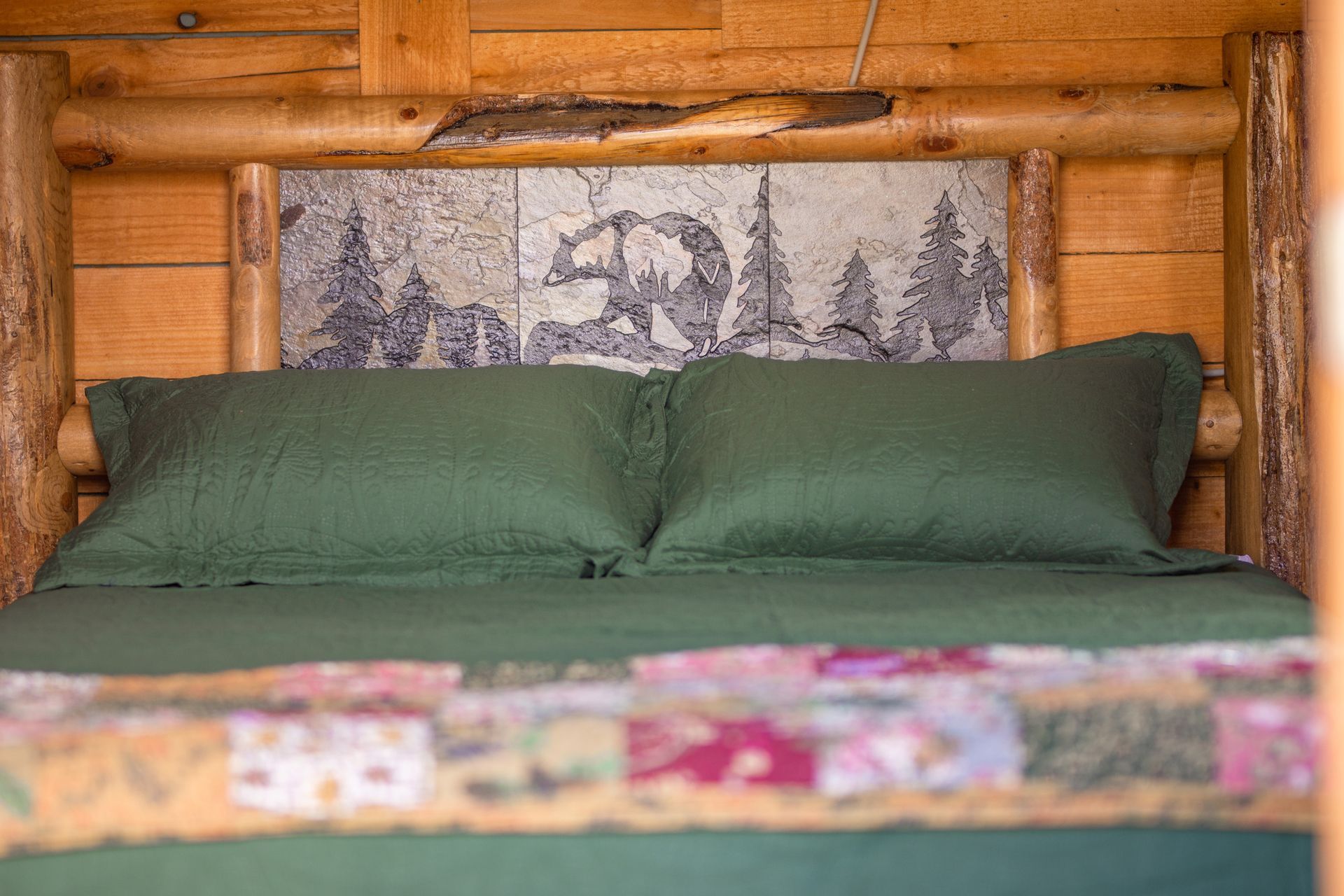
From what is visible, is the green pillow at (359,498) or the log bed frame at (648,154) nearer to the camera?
the green pillow at (359,498)

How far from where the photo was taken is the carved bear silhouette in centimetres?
209

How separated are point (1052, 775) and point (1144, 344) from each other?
1293 millimetres

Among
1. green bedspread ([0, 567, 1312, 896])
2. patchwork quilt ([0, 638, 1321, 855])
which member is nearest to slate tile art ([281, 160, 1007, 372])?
green bedspread ([0, 567, 1312, 896])

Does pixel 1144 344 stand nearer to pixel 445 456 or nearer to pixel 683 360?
pixel 683 360

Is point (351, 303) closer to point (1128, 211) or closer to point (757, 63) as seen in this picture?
point (757, 63)

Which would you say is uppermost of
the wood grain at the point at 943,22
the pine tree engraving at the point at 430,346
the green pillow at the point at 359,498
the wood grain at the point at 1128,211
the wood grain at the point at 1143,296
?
the wood grain at the point at 943,22

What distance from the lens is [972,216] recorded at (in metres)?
2.06

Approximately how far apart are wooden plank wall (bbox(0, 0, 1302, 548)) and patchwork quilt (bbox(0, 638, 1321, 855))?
1.44 meters

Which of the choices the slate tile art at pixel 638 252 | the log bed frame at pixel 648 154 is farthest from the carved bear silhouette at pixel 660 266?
the log bed frame at pixel 648 154

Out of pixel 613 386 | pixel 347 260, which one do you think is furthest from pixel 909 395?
pixel 347 260

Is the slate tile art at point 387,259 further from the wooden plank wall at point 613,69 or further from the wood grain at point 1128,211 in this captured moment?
the wood grain at point 1128,211

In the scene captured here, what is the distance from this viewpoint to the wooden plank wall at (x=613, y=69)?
212cm

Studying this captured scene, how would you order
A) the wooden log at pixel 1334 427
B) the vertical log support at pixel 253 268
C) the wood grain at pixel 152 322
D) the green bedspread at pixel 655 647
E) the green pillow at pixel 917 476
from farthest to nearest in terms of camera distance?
the wood grain at pixel 152 322 → the vertical log support at pixel 253 268 → the green pillow at pixel 917 476 → the green bedspread at pixel 655 647 → the wooden log at pixel 1334 427

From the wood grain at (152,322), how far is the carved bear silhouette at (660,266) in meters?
0.67
